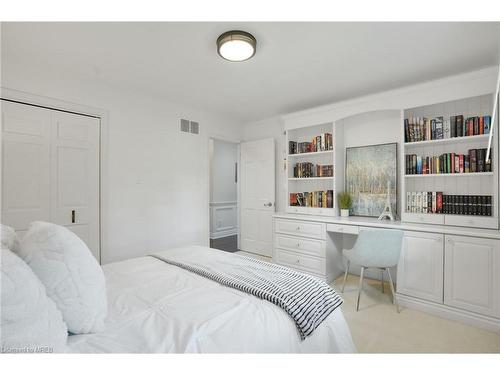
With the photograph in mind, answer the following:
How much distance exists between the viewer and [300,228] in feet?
11.4

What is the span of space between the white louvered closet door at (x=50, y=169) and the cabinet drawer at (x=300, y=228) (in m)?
2.33

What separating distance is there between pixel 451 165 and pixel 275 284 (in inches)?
95.5

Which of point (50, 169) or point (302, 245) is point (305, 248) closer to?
point (302, 245)

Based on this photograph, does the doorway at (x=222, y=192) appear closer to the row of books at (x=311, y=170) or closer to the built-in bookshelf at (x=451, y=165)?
the row of books at (x=311, y=170)

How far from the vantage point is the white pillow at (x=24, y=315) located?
0.72 meters

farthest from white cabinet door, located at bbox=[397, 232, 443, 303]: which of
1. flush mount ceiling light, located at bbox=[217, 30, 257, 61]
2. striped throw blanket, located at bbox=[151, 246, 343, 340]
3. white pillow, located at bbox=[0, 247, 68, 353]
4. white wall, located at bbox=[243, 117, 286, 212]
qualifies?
white pillow, located at bbox=[0, 247, 68, 353]

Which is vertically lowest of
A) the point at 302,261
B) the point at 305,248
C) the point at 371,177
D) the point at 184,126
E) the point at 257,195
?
the point at 302,261

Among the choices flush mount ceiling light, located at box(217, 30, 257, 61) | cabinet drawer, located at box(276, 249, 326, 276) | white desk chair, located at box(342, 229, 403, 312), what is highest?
flush mount ceiling light, located at box(217, 30, 257, 61)

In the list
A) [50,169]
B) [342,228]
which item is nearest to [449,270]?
[342,228]

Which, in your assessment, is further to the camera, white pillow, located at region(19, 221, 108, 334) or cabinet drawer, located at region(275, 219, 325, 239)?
cabinet drawer, located at region(275, 219, 325, 239)

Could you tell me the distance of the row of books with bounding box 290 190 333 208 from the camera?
11.9 feet

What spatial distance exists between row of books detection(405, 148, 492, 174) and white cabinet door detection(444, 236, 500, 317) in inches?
29.2

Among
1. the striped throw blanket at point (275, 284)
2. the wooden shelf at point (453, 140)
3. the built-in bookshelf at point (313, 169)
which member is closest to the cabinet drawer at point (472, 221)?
the wooden shelf at point (453, 140)

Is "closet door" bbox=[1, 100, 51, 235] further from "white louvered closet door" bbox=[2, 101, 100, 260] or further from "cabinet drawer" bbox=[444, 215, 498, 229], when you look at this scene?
"cabinet drawer" bbox=[444, 215, 498, 229]
